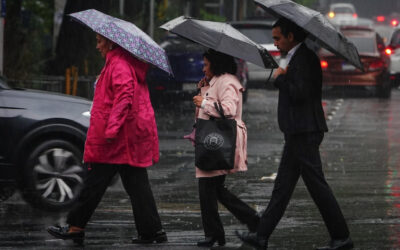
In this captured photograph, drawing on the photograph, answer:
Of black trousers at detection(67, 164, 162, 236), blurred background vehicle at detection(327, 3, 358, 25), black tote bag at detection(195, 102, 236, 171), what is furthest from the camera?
blurred background vehicle at detection(327, 3, 358, 25)

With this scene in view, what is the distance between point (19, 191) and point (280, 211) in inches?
130

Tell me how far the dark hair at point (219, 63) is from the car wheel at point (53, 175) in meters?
2.46

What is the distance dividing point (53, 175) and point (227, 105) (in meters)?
2.74

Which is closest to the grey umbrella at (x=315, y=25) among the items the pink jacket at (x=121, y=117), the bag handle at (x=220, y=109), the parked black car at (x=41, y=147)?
the bag handle at (x=220, y=109)

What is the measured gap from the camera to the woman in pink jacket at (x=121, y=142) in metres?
8.23

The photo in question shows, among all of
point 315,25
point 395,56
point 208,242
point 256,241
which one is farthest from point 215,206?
point 395,56

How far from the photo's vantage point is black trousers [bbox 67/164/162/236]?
8508 mm

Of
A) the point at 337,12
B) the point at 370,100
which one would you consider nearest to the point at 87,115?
the point at 370,100

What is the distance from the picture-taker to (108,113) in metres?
8.24

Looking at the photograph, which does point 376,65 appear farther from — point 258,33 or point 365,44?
point 258,33

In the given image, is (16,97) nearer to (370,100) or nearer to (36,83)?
(36,83)

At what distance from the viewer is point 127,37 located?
8422 millimetres

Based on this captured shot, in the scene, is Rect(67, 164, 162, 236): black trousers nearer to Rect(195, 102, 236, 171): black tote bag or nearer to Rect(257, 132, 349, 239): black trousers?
Rect(195, 102, 236, 171): black tote bag

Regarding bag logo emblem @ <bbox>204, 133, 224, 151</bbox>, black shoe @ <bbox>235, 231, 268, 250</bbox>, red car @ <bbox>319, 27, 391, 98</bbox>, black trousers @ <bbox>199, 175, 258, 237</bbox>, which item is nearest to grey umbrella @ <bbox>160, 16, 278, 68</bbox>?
bag logo emblem @ <bbox>204, 133, 224, 151</bbox>
